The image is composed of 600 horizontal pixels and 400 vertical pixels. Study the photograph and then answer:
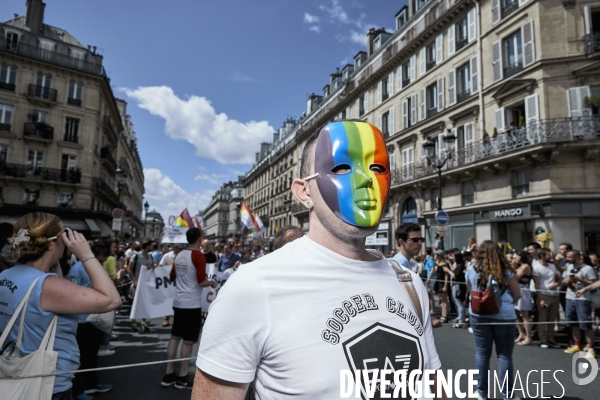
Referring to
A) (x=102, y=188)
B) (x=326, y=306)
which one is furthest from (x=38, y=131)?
(x=326, y=306)

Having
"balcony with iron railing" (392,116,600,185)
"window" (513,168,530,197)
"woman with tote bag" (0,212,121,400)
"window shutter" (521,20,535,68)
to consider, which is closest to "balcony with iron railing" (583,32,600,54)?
"window shutter" (521,20,535,68)

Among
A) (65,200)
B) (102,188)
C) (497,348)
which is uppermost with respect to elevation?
(102,188)

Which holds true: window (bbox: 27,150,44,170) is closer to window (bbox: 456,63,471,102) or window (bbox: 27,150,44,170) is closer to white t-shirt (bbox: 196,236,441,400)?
window (bbox: 456,63,471,102)

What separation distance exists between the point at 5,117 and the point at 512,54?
30.7 m

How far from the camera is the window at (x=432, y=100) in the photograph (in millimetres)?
21539

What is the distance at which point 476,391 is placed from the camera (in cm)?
415

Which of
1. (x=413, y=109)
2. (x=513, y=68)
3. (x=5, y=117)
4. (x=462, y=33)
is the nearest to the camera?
(x=513, y=68)

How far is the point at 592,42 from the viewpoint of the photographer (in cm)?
1460

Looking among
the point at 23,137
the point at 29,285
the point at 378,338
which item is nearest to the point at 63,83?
the point at 23,137

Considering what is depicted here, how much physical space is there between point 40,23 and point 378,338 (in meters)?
36.7

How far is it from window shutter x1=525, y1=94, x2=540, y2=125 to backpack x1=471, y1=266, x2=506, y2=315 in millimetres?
14171

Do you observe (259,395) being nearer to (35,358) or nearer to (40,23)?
(35,358)

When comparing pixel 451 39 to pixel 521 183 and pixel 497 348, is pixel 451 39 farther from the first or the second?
pixel 497 348

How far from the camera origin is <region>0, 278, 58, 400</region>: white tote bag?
1900mm
